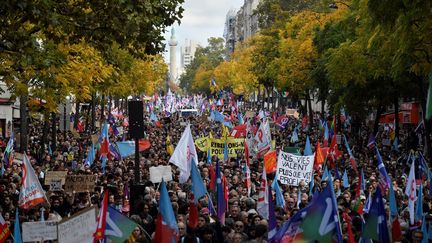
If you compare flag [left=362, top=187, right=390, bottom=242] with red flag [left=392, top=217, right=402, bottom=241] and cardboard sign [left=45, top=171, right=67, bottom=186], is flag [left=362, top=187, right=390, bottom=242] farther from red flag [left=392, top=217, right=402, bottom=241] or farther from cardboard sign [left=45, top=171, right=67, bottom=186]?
cardboard sign [left=45, top=171, right=67, bottom=186]

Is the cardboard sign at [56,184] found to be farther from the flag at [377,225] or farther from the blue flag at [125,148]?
the flag at [377,225]

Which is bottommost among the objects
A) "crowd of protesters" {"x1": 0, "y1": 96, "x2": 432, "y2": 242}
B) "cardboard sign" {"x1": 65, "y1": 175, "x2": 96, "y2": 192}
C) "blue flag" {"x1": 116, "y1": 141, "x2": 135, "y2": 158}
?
"crowd of protesters" {"x1": 0, "y1": 96, "x2": 432, "y2": 242}

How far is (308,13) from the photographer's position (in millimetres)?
56281

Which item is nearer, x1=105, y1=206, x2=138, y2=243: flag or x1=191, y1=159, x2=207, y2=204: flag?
x1=105, y1=206, x2=138, y2=243: flag

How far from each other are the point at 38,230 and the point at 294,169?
8042mm

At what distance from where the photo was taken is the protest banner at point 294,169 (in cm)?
1866

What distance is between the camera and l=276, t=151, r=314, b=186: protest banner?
1866 cm

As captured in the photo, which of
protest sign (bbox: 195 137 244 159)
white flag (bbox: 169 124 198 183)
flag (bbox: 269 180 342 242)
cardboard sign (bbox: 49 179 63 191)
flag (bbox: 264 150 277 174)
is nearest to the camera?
flag (bbox: 269 180 342 242)

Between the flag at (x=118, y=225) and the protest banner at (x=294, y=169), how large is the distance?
8.19m

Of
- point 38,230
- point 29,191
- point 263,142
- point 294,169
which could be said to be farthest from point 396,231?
point 263,142

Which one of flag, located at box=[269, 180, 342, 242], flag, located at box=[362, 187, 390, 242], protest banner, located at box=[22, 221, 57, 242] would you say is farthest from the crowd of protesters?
flag, located at box=[269, 180, 342, 242]

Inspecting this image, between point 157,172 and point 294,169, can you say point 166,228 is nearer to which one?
point 157,172

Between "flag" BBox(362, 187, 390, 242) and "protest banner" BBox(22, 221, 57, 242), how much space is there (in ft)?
14.7

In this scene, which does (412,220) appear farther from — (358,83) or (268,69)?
(268,69)
